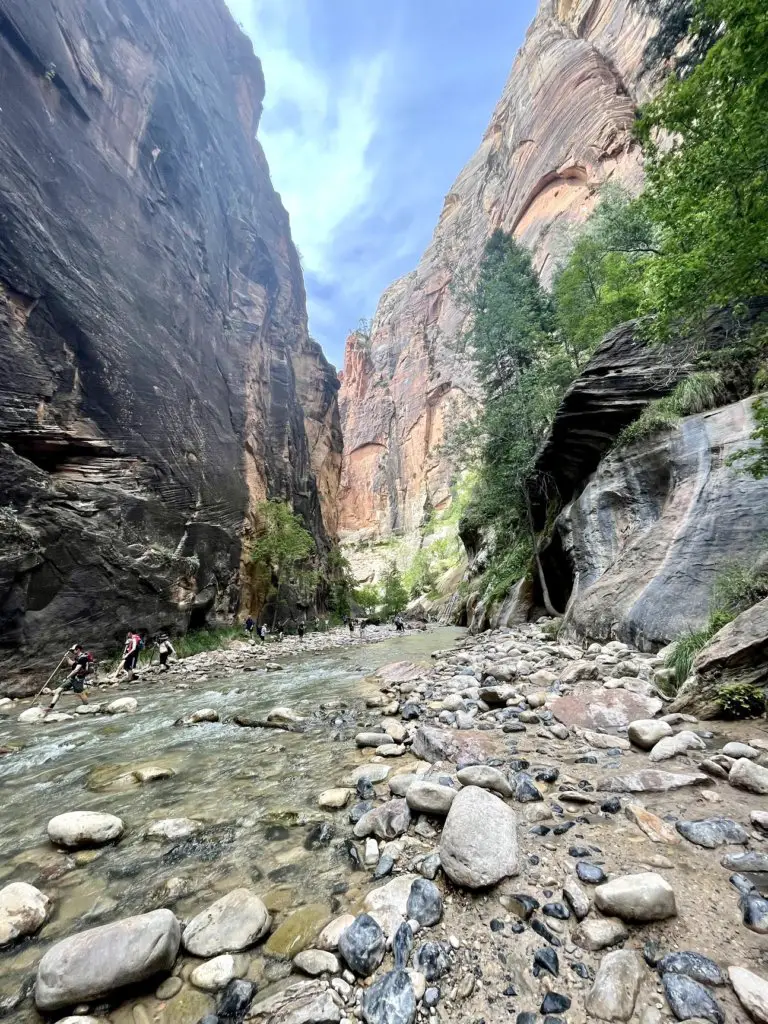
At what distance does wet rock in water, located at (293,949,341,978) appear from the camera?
5.73 feet

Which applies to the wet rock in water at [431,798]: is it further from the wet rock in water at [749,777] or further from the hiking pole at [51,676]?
the hiking pole at [51,676]

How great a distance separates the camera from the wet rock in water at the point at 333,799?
10.7 ft

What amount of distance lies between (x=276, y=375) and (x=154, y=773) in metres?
31.0

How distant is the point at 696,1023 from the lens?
1256 mm

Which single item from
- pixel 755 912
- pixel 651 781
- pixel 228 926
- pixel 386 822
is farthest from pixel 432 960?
pixel 651 781

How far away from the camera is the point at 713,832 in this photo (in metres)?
2.23

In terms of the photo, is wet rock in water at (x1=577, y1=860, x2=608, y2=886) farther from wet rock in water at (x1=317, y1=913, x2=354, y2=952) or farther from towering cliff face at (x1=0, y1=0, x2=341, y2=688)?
towering cliff face at (x1=0, y1=0, x2=341, y2=688)

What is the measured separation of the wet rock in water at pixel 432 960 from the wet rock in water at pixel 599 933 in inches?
21.6

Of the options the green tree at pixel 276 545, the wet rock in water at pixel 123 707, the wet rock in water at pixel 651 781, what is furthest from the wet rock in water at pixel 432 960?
the green tree at pixel 276 545

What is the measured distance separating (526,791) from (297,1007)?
1915 millimetres

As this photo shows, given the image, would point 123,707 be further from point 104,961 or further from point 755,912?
point 755,912

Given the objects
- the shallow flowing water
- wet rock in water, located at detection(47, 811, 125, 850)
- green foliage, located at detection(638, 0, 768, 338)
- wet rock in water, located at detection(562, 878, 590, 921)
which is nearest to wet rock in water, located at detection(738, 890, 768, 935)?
wet rock in water, located at detection(562, 878, 590, 921)

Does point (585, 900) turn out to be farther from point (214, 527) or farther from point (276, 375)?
point (276, 375)

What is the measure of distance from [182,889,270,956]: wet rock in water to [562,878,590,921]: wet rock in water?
1.47 meters
